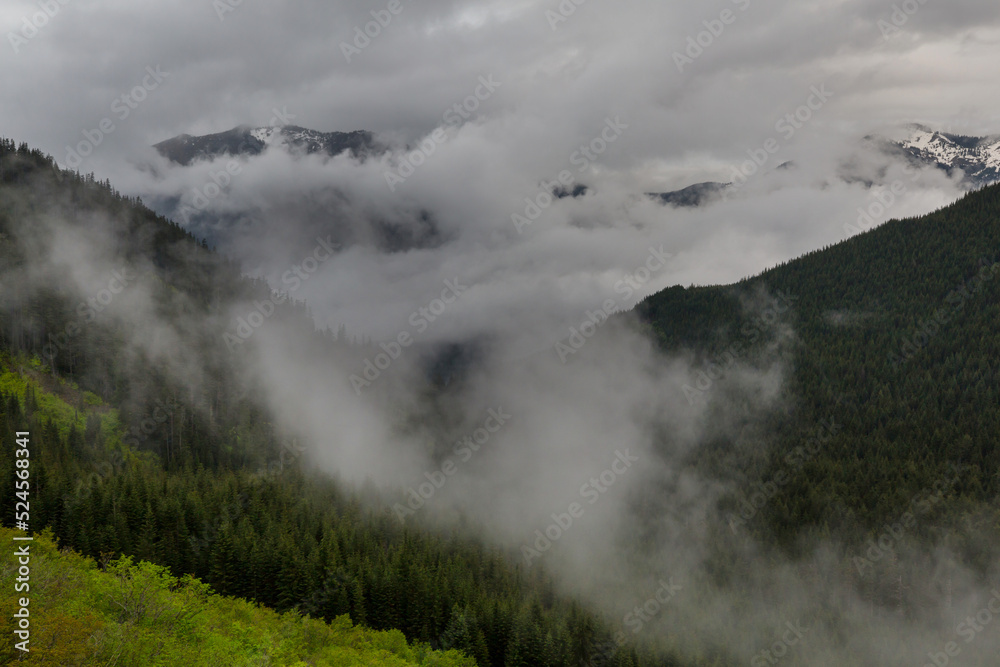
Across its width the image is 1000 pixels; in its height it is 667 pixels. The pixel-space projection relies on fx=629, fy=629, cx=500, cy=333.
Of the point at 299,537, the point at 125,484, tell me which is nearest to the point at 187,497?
the point at 125,484

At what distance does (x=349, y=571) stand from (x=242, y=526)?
25286 millimetres

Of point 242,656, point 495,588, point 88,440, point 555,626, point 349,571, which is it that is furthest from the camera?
point 88,440

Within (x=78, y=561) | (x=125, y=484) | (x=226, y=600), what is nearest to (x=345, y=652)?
(x=226, y=600)

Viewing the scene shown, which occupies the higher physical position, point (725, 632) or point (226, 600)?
point (226, 600)

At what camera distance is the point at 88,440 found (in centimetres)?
18338

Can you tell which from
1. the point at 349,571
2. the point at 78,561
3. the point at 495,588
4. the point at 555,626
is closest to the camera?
the point at 78,561

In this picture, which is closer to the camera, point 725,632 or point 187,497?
point 187,497

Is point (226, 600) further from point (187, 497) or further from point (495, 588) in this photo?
point (495, 588)

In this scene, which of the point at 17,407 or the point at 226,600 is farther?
the point at 17,407

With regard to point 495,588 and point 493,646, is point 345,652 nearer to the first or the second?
point 493,646

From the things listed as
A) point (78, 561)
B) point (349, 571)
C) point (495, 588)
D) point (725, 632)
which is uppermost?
point (78, 561)

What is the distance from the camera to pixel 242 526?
425 feet

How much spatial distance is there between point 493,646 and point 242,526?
186 ft

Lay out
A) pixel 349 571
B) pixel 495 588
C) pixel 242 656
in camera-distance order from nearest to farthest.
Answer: pixel 242 656 < pixel 349 571 < pixel 495 588
